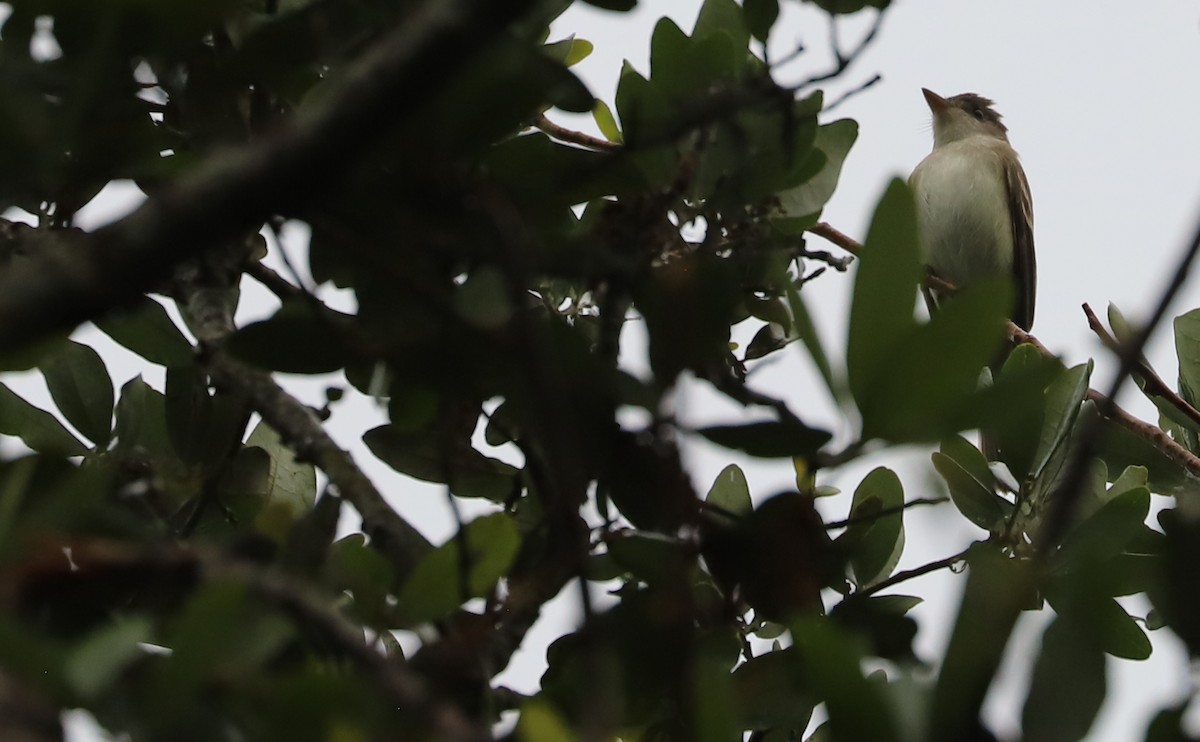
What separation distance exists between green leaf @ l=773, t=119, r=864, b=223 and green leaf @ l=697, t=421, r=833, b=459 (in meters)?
0.82

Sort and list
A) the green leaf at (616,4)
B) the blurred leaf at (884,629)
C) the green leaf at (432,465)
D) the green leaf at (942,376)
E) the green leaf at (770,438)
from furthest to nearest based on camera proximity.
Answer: the green leaf at (432,465) → the green leaf at (616,4) → the blurred leaf at (884,629) → the green leaf at (770,438) → the green leaf at (942,376)

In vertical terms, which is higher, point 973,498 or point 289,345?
point 289,345

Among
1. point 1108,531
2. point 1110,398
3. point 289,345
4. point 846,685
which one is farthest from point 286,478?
point 1110,398

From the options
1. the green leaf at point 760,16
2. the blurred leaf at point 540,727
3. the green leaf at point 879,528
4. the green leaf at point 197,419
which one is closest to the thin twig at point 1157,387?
the green leaf at point 879,528

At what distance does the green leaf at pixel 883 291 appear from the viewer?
1130mm

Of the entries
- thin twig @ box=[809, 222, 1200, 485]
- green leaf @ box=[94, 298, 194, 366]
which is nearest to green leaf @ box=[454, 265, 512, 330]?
green leaf @ box=[94, 298, 194, 366]

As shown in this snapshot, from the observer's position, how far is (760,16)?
67.1 inches

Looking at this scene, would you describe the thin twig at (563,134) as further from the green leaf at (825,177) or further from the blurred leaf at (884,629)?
the blurred leaf at (884,629)

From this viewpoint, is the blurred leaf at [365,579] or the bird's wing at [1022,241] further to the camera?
the bird's wing at [1022,241]

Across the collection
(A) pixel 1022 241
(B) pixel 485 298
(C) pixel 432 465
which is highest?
(B) pixel 485 298

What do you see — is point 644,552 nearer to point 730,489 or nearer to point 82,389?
point 730,489

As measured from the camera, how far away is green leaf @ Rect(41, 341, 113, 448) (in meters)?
1.96

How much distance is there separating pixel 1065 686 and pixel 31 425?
151cm

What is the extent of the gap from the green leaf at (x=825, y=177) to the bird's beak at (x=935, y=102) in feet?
17.5
